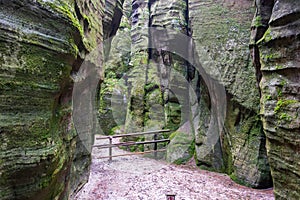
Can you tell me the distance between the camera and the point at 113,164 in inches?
321

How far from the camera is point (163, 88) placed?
451 inches

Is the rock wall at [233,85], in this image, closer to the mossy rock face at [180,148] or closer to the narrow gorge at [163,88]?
the narrow gorge at [163,88]

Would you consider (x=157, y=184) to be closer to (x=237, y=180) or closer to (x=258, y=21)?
(x=237, y=180)

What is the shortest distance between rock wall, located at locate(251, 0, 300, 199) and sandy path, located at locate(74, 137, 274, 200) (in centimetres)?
213

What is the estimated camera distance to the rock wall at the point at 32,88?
206 centimetres

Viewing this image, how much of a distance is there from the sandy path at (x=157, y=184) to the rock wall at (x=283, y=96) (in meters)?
2.13

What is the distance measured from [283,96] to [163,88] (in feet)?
26.5

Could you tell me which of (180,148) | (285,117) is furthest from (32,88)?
(180,148)

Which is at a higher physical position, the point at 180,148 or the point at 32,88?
the point at 32,88

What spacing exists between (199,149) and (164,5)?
8.56 meters

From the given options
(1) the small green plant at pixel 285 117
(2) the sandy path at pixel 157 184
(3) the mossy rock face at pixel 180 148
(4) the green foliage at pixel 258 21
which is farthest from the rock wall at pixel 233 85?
(1) the small green plant at pixel 285 117

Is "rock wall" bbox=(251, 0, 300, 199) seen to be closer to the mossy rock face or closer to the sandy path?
the sandy path

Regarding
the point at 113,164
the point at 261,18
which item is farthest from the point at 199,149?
the point at 261,18

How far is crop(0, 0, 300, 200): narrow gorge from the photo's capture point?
7.23 ft
